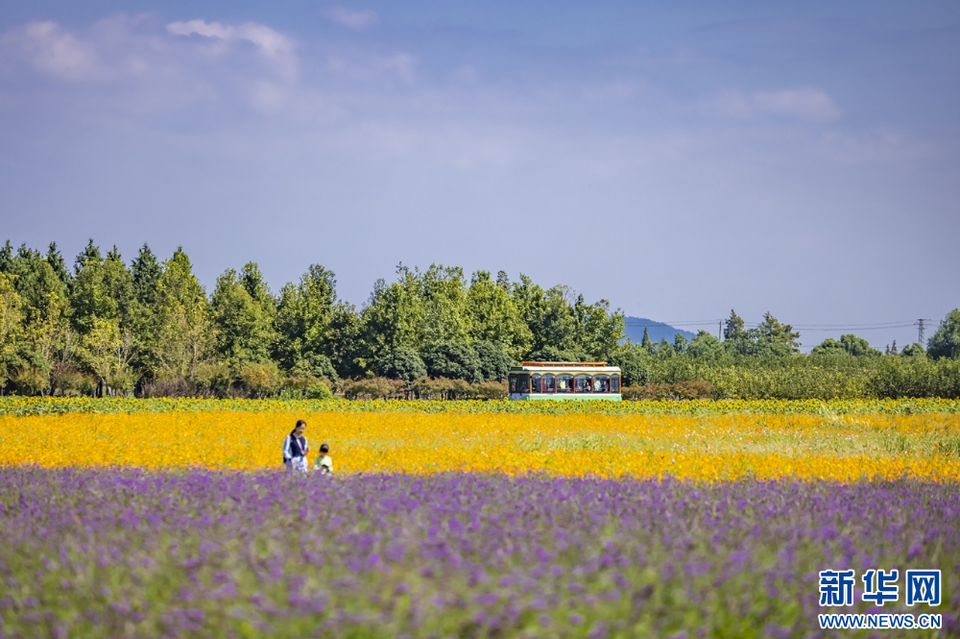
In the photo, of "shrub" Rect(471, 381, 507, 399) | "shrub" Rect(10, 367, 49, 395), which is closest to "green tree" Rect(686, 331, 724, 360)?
"shrub" Rect(471, 381, 507, 399)

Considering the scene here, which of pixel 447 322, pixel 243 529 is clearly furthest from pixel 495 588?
pixel 447 322

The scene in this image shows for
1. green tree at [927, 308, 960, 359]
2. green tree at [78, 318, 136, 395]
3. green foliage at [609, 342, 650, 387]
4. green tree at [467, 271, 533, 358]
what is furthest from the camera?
green tree at [927, 308, 960, 359]

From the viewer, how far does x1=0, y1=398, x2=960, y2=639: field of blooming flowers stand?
4.12 meters

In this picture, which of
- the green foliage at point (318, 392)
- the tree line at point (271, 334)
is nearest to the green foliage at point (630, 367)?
the tree line at point (271, 334)

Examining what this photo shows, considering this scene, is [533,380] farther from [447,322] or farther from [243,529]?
[243,529]

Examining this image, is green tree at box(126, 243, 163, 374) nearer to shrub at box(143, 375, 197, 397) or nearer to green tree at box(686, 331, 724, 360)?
shrub at box(143, 375, 197, 397)

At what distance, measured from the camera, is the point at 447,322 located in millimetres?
57094

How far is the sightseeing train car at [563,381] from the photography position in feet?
127

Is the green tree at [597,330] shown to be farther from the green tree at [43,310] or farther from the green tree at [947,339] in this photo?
the green tree at [947,339]

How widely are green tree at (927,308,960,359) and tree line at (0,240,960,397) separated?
6498 cm

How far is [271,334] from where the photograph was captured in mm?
57938

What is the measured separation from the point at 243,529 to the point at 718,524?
11.6ft

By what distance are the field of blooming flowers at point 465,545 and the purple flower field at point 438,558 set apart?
2 cm

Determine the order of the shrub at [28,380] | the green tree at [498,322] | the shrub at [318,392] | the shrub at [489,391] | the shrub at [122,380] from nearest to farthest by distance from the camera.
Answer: the shrub at [28,380] < the shrub at [318,392] < the shrub at [122,380] < the shrub at [489,391] < the green tree at [498,322]
